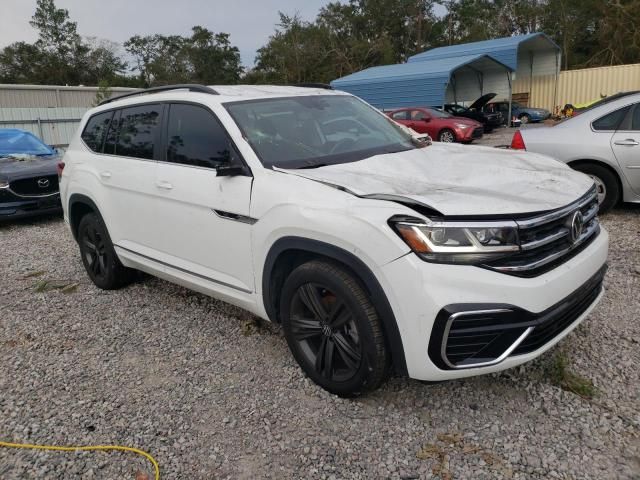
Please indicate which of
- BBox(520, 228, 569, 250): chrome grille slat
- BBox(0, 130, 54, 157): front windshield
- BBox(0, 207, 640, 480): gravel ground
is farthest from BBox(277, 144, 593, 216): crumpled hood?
BBox(0, 130, 54, 157): front windshield

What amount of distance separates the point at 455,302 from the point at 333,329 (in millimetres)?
748

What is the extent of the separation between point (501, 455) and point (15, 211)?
7.92 meters

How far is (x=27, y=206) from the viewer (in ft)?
26.6

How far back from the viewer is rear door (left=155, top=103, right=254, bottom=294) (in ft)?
10.6

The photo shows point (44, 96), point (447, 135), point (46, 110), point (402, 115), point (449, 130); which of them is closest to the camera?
point (46, 110)

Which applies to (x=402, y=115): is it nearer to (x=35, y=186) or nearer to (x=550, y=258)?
(x=35, y=186)

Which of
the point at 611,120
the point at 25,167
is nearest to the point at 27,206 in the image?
the point at 25,167

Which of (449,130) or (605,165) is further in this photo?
(449,130)

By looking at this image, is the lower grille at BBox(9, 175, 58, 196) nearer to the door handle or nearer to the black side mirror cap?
the black side mirror cap

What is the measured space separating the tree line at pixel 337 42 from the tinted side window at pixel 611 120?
127ft

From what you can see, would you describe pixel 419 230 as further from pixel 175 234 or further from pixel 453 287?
pixel 175 234

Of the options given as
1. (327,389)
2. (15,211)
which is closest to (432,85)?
(15,211)

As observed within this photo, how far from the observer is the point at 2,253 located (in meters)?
6.79

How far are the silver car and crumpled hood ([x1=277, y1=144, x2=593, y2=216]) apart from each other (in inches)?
120
